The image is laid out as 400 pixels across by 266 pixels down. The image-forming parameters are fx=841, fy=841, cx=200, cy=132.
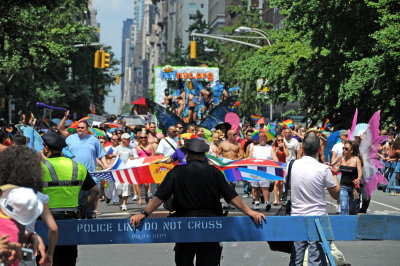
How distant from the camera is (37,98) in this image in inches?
2164

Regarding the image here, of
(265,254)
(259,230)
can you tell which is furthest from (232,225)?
(265,254)

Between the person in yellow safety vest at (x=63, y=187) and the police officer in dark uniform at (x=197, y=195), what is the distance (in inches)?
27.8

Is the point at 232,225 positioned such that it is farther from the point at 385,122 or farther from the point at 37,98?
the point at 37,98

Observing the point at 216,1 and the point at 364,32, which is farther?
the point at 216,1

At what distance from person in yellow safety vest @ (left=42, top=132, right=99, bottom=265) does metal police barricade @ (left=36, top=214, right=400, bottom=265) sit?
0.39 m

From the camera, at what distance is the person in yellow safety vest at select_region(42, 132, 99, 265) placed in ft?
23.4

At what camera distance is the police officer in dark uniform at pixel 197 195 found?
6.81 m

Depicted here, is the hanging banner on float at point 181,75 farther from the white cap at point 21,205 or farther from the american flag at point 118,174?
the white cap at point 21,205

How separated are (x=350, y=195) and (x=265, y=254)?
6.51 ft

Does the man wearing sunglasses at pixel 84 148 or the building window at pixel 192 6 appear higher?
the building window at pixel 192 6

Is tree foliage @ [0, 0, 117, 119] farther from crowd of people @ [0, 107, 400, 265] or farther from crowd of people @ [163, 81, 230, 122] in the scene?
crowd of people @ [0, 107, 400, 265]

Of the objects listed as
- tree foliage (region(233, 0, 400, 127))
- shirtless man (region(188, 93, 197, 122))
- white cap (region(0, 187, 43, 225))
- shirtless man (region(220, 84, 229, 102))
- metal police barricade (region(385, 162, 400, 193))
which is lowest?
metal police barricade (region(385, 162, 400, 193))

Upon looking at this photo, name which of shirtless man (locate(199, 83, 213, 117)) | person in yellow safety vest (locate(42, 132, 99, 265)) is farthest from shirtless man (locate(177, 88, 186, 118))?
person in yellow safety vest (locate(42, 132, 99, 265))

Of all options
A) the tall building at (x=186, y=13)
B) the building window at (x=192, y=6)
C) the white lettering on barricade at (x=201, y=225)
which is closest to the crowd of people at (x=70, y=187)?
the white lettering on barricade at (x=201, y=225)
